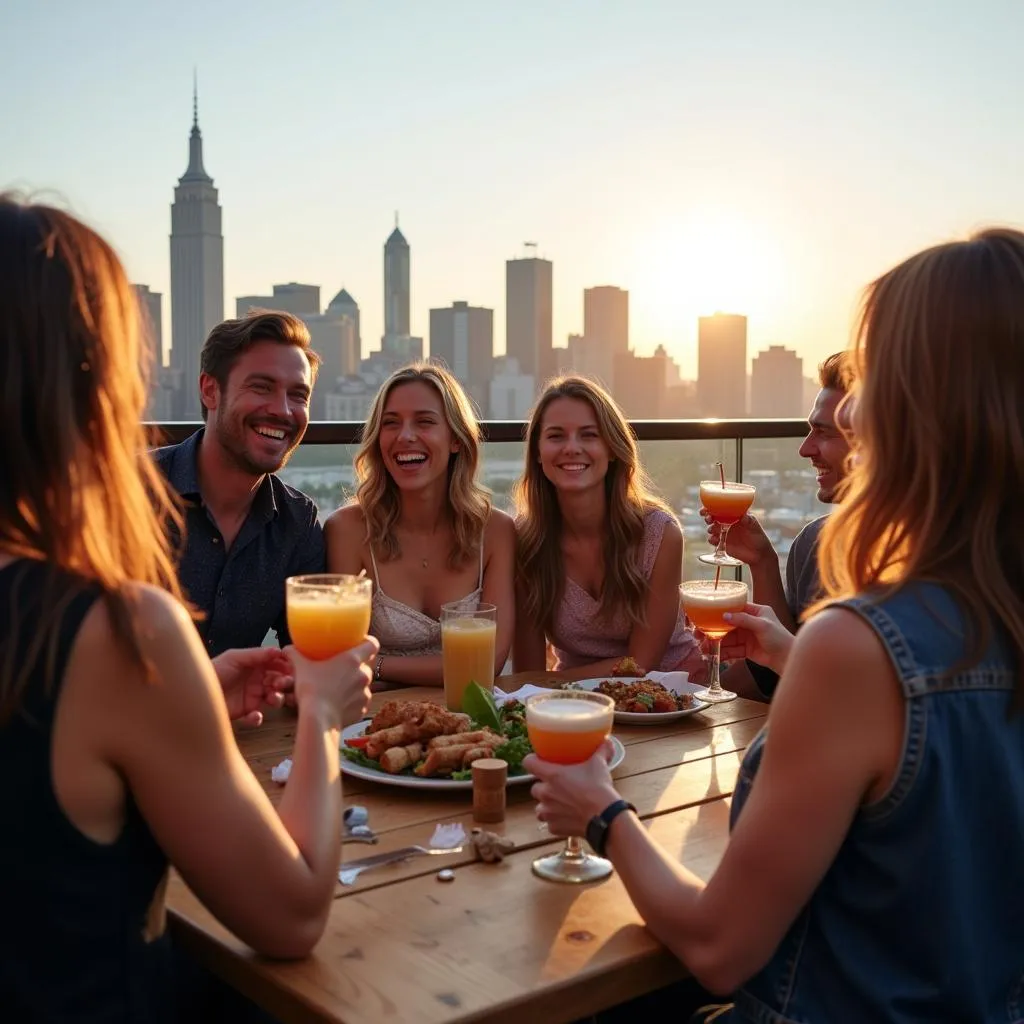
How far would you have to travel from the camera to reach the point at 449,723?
7.55 ft

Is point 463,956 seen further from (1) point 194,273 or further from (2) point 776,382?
(1) point 194,273

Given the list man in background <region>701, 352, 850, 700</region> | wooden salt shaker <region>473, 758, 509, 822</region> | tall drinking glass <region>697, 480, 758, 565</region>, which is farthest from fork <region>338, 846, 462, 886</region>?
tall drinking glass <region>697, 480, 758, 565</region>

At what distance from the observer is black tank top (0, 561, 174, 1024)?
4.14 ft

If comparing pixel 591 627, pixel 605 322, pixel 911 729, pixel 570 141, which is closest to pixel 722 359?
pixel 605 322

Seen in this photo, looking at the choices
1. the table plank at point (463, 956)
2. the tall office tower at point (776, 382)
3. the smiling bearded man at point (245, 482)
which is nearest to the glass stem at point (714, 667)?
the table plank at point (463, 956)

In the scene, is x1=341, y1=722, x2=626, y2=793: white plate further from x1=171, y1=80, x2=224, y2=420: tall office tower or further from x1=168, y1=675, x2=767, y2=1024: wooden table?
x1=171, y1=80, x2=224, y2=420: tall office tower

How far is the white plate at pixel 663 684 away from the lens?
2.58 meters

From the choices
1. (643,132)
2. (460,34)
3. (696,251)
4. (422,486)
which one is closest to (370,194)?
(643,132)

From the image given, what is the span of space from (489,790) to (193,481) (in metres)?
1.80

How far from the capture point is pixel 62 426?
1293 mm

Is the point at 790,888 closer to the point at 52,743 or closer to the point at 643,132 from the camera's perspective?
the point at 52,743

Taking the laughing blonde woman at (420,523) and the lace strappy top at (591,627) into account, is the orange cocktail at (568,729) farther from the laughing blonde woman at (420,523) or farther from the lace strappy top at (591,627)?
the lace strappy top at (591,627)

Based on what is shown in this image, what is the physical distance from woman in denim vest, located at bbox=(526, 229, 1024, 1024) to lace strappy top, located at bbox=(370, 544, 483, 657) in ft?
7.15

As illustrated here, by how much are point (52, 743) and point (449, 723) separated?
111 centimetres
